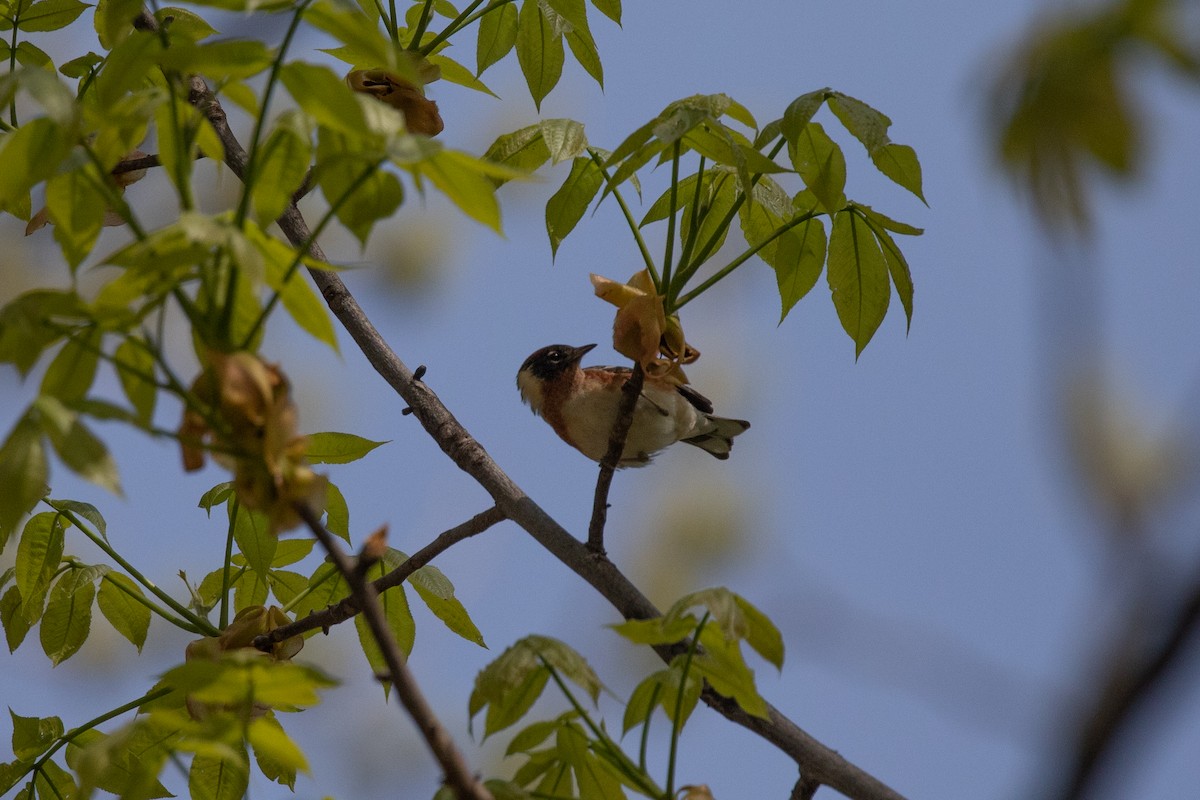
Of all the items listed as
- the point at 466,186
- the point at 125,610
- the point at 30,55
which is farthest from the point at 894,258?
the point at 30,55

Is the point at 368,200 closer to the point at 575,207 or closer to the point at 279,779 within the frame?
the point at 575,207

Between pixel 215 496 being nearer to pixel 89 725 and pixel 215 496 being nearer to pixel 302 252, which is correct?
pixel 89 725

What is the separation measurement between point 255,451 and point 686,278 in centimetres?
131

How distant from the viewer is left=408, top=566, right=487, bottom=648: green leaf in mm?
2888

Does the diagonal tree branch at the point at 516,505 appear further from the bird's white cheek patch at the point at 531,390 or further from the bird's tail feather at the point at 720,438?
the bird's tail feather at the point at 720,438

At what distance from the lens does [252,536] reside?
2922 millimetres

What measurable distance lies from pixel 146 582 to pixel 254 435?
→ 4.94 feet

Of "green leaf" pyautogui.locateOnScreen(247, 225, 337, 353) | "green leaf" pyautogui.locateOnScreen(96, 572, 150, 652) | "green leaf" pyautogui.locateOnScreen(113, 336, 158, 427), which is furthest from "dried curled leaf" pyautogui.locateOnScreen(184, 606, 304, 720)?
"green leaf" pyautogui.locateOnScreen(247, 225, 337, 353)

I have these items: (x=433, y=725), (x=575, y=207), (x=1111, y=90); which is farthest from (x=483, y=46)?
(x=1111, y=90)

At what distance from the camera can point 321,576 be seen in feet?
10.1

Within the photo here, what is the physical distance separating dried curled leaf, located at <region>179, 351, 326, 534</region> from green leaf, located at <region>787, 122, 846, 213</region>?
4.49 ft

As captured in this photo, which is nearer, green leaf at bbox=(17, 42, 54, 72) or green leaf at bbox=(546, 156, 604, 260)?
green leaf at bbox=(546, 156, 604, 260)

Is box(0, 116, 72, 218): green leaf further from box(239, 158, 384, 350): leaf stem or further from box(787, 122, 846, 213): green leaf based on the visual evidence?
box(787, 122, 846, 213): green leaf

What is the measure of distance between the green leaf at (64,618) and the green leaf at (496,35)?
169cm
